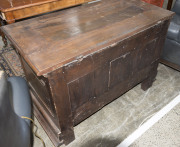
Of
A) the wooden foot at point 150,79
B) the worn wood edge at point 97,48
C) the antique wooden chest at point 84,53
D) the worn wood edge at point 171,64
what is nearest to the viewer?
the worn wood edge at point 97,48

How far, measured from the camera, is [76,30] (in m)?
1.08

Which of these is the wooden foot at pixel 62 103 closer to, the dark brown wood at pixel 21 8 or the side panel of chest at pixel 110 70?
the side panel of chest at pixel 110 70

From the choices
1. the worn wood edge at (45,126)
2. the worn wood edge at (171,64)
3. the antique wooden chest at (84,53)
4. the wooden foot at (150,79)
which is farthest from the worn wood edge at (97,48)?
the worn wood edge at (171,64)

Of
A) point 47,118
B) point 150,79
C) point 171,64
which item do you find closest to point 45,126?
point 47,118

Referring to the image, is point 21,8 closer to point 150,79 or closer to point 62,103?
point 62,103

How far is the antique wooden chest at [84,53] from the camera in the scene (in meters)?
0.90

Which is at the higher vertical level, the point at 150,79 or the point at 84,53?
the point at 84,53

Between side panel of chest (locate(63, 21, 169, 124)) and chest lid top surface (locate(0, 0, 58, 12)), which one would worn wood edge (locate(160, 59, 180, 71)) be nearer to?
side panel of chest (locate(63, 21, 169, 124))

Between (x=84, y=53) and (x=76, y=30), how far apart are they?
0.25 m

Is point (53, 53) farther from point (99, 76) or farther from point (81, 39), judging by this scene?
point (99, 76)

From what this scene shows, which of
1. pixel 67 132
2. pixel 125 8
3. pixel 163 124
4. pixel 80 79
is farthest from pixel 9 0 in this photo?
pixel 163 124

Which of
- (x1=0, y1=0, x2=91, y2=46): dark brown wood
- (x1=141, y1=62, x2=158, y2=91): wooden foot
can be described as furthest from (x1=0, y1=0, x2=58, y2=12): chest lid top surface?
(x1=141, y1=62, x2=158, y2=91): wooden foot

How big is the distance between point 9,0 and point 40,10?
30 cm

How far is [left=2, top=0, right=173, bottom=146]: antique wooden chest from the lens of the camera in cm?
90
